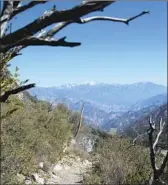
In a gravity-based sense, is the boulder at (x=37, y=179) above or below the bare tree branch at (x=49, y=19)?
below

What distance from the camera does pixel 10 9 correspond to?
510cm

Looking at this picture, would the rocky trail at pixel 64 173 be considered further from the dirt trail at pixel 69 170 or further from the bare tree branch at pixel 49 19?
the bare tree branch at pixel 49 19

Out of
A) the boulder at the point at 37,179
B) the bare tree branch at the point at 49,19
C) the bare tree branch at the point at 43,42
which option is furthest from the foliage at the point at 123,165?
the bare tree branch at the point at 49,19

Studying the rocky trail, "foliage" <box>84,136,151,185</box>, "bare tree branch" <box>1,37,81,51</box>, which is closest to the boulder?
the rocky trail

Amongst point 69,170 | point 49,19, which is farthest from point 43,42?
point 69,170

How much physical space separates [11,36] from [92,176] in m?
29.5

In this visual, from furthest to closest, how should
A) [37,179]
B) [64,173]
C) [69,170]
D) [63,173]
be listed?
[69,170], [64,173], [63,173], [37,179]

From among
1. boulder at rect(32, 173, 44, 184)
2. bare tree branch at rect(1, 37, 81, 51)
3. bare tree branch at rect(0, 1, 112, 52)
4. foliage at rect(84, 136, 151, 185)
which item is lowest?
boulder at rect(32, 173, 44, 184)

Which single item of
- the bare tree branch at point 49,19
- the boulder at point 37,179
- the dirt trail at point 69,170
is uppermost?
the bare tree branch at point 49,19

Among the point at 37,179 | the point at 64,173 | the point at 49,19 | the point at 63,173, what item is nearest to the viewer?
the point at 49,19

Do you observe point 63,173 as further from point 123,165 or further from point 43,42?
point 43,42

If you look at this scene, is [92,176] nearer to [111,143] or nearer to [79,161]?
[111,143]

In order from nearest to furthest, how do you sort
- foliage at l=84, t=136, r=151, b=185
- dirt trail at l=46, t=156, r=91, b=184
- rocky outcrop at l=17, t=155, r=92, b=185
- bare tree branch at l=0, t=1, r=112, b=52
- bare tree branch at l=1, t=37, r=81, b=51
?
1. bare tree branch at l=0, t=1, r=112, b=52
2. bare tree branch at l=1, t=37, r=81, b=51
3. foliage at l=84, t=136, r=151, b=185
4. rocky outcrop at l=17, t=155, r=92, b=185
5. dirt trail at l=46, t=156, r=91, b=184

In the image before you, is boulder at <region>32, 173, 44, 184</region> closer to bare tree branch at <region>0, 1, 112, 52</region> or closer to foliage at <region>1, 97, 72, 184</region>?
foliage at <region>1, 97, 72, 184</region>
